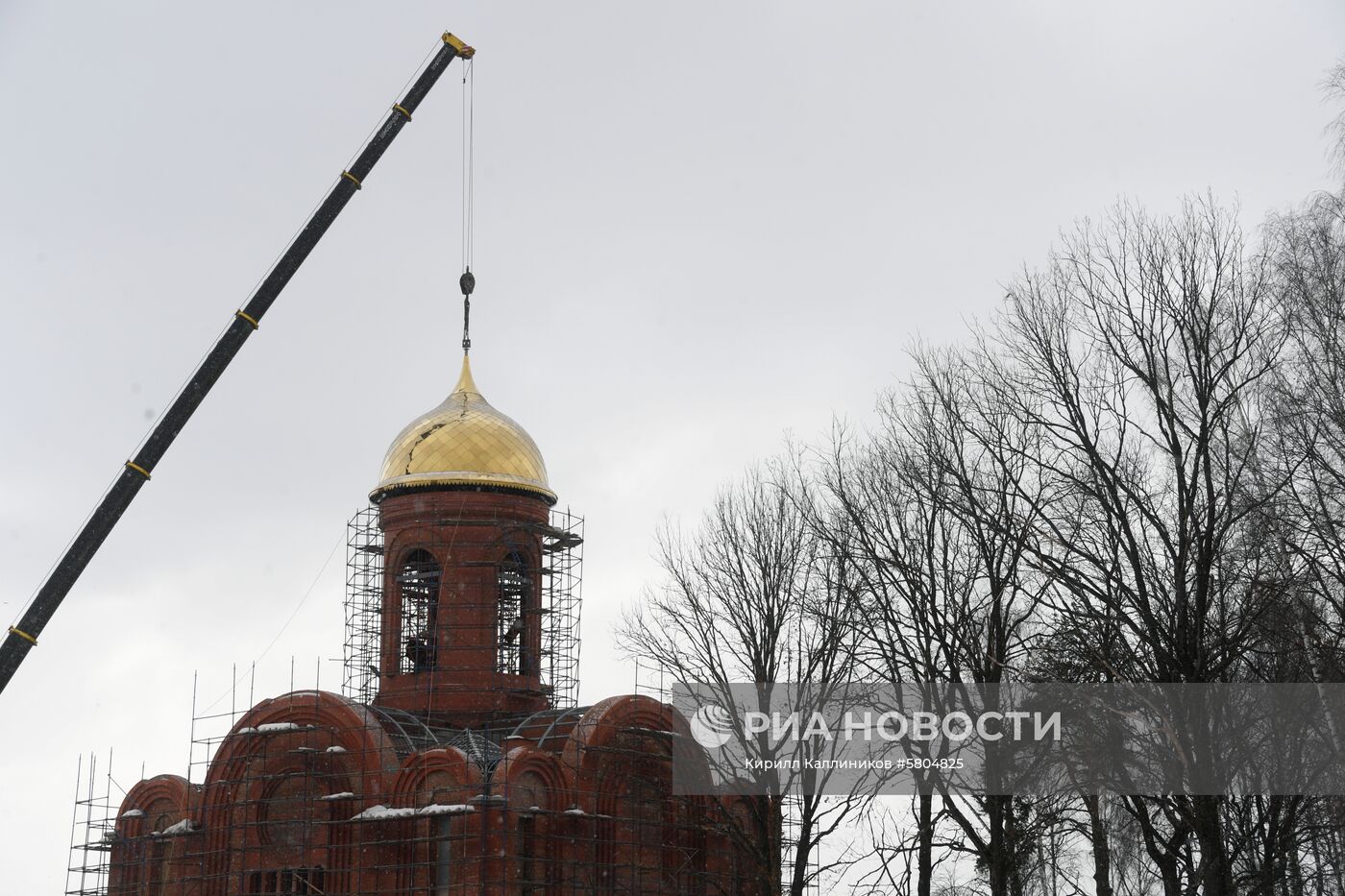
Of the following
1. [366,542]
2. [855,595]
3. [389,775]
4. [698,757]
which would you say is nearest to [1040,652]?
[855,595]

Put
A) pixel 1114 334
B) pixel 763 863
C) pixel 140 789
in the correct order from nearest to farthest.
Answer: pixel 1114 334, pixel 763 863, pixel 140 789

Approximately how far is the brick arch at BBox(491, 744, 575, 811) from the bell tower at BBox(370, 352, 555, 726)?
3.32 m

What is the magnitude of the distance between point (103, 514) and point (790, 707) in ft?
34.8

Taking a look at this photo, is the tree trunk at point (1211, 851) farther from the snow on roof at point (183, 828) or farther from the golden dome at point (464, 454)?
the snow on roof at point (183, 828)

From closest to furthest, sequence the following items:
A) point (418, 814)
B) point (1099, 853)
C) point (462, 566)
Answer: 1. point (1099, 853)
2. point (418, 814)
3. point (462, 566)

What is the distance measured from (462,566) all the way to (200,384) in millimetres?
5214

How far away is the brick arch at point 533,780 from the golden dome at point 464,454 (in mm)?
5685

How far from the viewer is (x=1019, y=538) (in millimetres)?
18562

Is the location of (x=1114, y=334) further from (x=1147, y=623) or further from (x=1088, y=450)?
(x=1147, y=623)

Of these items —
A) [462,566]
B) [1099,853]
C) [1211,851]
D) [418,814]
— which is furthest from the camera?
[462,566]

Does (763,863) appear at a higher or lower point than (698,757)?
lower

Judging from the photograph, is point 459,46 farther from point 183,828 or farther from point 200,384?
point 183,828

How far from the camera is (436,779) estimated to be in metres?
23.3

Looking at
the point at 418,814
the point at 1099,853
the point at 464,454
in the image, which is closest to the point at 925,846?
the point at 1099,853
